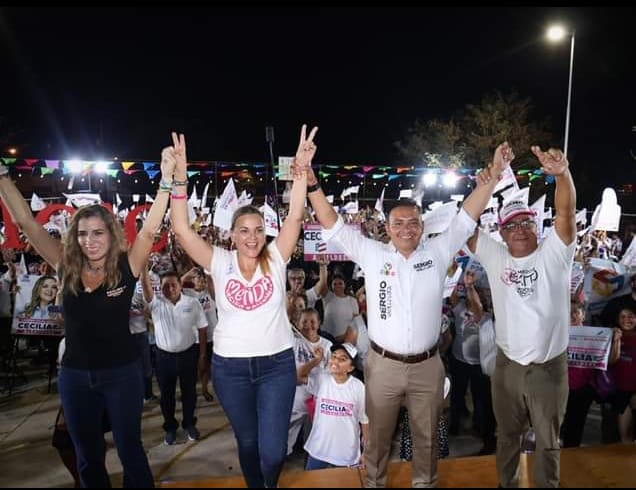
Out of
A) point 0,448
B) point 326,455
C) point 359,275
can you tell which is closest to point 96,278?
point 326,455

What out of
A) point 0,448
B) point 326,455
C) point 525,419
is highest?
point 525,419

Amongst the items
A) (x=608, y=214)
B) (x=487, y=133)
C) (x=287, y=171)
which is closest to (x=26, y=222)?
(x=287, y=171)

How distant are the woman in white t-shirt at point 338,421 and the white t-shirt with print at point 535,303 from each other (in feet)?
4.81

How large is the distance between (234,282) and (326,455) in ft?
6.94

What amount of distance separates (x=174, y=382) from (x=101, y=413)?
277cm

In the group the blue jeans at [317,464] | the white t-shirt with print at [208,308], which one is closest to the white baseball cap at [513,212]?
the blue jeans at [317,464]

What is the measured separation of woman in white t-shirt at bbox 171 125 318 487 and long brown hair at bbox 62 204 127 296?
332mm

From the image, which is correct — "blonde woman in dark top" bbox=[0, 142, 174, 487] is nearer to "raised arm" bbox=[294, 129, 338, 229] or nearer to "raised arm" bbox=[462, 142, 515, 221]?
"raised arm" bbox=[294, 129, 338, 229]

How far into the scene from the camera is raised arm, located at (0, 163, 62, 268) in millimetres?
2649

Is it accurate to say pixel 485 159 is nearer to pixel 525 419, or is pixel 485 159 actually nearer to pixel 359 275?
pixel 359 275

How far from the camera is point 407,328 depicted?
291 centimetres

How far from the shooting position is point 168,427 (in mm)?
5262

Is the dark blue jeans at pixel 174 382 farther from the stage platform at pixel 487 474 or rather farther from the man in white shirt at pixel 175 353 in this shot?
the stage platform at pixel 487 474

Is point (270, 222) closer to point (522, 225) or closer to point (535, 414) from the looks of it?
point (522, 225)
